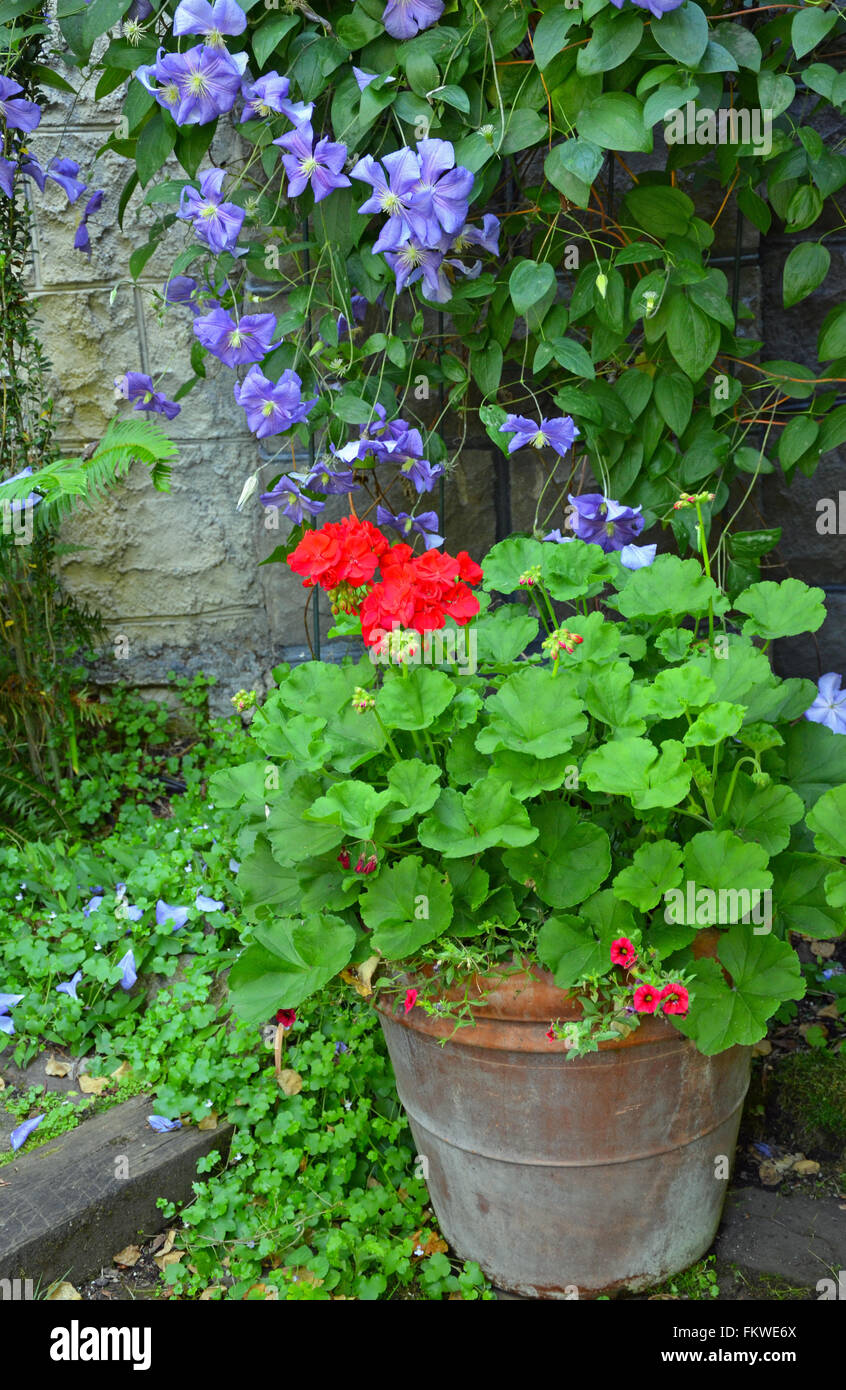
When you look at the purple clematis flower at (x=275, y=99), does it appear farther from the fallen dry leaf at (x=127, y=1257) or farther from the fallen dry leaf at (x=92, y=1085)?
the fallen dry leaf at (x=127, y=1257)

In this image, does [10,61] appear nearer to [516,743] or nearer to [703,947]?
[516,743]

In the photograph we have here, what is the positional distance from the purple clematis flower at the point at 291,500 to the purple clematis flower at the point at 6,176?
826 millimetres

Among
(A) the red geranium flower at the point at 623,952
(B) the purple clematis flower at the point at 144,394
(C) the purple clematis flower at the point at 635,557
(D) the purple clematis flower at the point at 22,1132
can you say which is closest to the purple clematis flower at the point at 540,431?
(C) the purple clematis flower at the point at 635,557

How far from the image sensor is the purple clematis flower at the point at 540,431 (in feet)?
6.49

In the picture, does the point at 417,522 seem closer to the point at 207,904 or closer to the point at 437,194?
the point at 437,194

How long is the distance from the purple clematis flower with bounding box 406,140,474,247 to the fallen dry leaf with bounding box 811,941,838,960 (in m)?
1.64

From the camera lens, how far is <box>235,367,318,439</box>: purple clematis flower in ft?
6.56

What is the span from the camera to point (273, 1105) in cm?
194

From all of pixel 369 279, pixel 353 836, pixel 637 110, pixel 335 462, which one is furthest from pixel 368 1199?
pixel 637 110

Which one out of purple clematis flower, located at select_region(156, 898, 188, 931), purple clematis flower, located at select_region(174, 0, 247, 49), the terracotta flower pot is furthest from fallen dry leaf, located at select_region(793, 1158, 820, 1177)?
purple clematis flower, located at select_region(174, 0, 247, 49)

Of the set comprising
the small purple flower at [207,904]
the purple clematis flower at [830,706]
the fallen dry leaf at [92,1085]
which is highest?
the purple clematis flower at [830,706]

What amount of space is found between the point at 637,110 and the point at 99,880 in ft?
5.91

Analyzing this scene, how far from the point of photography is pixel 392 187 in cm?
183

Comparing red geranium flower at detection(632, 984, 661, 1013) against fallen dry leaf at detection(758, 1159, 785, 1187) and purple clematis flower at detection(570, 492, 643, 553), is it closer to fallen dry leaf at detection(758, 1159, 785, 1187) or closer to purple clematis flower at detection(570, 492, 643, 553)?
fallen dry leaf at detection(758, 1159, 785, 1187)
